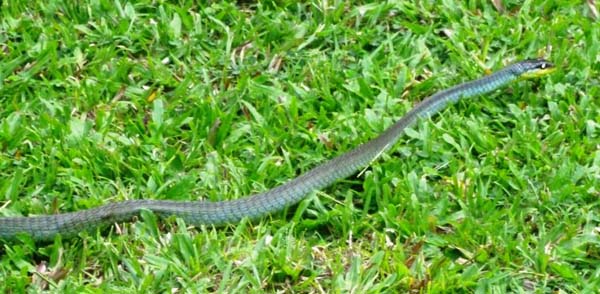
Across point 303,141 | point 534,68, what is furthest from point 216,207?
point 534,68

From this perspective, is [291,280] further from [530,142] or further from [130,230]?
[530,142]

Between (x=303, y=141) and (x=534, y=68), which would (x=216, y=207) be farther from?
(x=534, y=68)

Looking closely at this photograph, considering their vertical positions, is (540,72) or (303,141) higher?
(540,72)

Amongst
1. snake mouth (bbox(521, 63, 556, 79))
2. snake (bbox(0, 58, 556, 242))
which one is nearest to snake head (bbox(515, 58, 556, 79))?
snake mouth (bbox(521, 63, 556, 79))

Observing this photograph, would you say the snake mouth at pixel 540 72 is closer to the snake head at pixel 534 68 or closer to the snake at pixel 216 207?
the snake head at pixel 534 68

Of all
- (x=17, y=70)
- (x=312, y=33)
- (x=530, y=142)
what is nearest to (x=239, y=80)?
(x=312, y=33)

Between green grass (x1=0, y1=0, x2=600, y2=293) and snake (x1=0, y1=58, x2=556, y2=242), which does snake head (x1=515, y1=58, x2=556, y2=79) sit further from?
snake (x1=0, y1=58, x2=556, y2=242)

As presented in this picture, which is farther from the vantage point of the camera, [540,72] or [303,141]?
[540,72]
